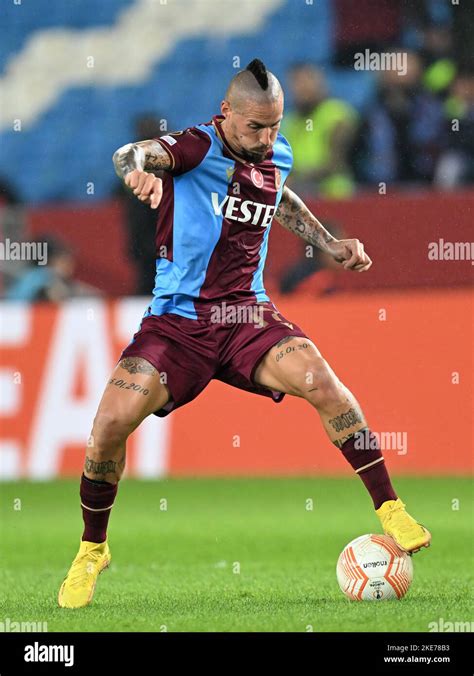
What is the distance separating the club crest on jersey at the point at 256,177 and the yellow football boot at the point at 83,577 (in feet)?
5.79

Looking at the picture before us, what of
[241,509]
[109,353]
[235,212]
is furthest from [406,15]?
[235,212]

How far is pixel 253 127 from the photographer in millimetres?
5832

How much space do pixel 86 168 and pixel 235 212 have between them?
10661 mm

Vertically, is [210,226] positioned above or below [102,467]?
above

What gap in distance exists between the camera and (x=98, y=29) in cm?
1762

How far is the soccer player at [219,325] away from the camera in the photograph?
227 inches

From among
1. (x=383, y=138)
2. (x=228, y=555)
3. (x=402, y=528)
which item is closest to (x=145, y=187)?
(x=402, y=528)

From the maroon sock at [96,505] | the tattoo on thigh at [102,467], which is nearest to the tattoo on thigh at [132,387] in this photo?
the tattoo on thigh at [102,467]

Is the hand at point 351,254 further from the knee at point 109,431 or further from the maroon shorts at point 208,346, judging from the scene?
the knee at point 109,431

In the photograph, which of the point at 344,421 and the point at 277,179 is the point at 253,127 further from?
the point at 344,421

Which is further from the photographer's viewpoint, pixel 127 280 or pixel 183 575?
pixel 127 280

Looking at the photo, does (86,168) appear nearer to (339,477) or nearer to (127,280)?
(127,280)

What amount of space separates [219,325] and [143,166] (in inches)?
36.2
